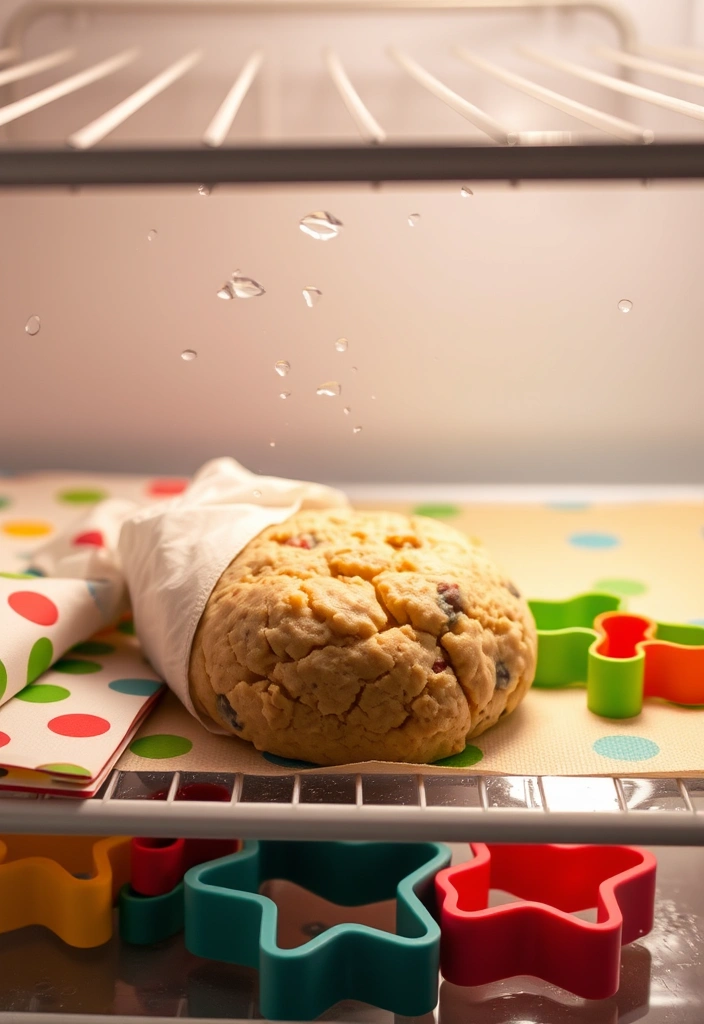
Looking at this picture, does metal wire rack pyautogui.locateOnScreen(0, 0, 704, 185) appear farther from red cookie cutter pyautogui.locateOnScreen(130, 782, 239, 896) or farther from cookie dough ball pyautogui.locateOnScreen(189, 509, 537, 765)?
red cookie cutter pyautogui.locateOnScreen(130, 782, 239, 896)

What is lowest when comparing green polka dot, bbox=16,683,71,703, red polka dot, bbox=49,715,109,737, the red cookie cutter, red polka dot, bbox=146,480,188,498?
the red cookie cutter

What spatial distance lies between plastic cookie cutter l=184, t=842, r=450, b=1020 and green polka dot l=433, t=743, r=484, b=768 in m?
0.12

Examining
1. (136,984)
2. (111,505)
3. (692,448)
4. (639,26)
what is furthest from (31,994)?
(639,26)

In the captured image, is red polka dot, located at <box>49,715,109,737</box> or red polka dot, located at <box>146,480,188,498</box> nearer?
red polka dot, located at <box>49,715,109,737</box>

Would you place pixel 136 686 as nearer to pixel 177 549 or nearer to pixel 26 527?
pixel 177 549

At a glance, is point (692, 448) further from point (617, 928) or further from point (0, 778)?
point (0, 778)

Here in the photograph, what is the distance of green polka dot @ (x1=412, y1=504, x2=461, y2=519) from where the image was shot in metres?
1.63

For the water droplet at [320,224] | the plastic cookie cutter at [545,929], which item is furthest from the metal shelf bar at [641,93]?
the plastic cookie cutter at [545,929]

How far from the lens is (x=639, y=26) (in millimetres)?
1634

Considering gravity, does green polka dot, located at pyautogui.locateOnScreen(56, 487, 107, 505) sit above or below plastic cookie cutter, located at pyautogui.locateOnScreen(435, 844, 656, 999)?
above

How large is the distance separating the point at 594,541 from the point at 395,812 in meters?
0.73

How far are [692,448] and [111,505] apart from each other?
0.91 meters

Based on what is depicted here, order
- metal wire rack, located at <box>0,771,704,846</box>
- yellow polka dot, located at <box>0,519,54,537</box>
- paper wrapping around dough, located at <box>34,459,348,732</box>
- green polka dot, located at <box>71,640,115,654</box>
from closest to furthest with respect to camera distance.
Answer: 1. metal wire rack, located at <box>0,771,704,846</box>
2. paper wrapping around dough, located at <box>34,459,348,732</box>
3. green polka dot, located at <box>71,640,115,654</box>
4. yellow polka dot, located at <box>0,519,54,537</box>

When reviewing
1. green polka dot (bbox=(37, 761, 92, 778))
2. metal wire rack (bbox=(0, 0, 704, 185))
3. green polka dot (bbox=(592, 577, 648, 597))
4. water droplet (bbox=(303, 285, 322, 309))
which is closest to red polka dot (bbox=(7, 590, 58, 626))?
green polka dot (bbox=(37, 761, 92, 778))
